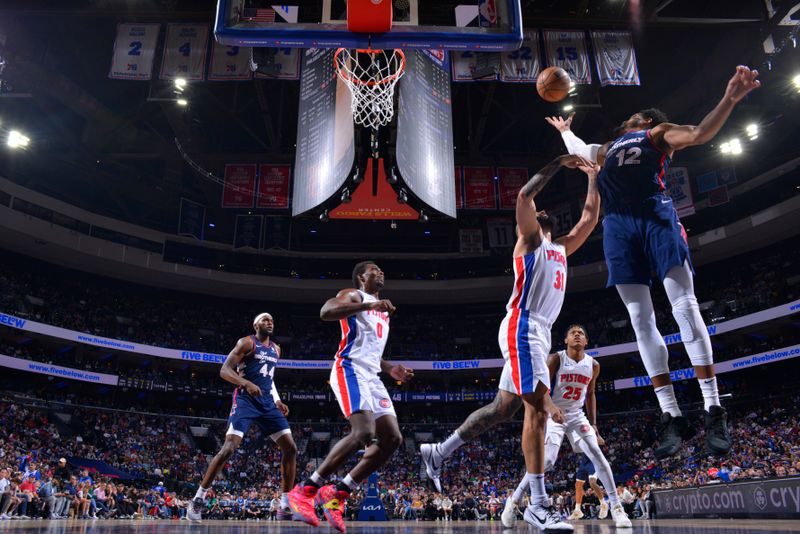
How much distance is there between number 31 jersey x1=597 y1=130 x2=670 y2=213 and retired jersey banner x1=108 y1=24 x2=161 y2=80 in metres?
13.5

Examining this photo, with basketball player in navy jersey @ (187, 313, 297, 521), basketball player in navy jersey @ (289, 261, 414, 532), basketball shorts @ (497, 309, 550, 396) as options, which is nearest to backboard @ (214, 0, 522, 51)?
basketball player in navy jersey @ (289, 261, 414, 532)

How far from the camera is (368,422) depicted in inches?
206

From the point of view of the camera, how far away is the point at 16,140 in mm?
24812

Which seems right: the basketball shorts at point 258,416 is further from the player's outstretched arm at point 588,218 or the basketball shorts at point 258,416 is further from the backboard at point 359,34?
the backboard at point 359,34

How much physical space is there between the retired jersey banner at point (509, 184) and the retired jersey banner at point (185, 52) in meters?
10.8

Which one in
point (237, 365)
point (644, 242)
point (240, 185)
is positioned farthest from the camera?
point (240, 185)

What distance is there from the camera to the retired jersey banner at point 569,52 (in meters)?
15.2

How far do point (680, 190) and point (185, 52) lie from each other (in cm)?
1829

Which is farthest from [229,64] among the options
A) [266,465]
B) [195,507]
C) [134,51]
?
[266,465]

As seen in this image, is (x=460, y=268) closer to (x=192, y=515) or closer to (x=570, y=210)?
(x=570, y=210)

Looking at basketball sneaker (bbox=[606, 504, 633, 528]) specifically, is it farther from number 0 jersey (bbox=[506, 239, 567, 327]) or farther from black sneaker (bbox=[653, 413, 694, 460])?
number 0 jersey (bbox=[506, 239, 567, 327])

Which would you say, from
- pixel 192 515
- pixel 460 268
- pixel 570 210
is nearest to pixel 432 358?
pixel 460 268

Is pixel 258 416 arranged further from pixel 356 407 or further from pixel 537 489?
pixel 537 489

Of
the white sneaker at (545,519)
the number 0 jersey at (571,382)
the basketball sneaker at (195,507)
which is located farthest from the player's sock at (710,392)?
the basketball sneaker at (195,507)
